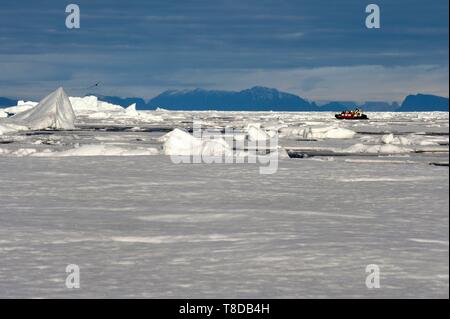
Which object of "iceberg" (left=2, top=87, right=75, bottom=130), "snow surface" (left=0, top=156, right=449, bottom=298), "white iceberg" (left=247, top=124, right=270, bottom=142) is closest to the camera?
"snow surface" (left=0, top=156, right=449, bottom=298)

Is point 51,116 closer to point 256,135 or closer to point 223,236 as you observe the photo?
point 256,135

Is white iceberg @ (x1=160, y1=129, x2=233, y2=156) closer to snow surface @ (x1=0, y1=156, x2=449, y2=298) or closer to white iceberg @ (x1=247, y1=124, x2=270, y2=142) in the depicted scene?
snow surface @ (x1=0, y1=156, x2=449, y2=298)

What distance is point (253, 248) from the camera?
716 centimetres

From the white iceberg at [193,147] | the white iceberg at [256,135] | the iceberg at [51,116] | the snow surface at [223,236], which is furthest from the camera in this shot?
the iceberg at [51,116]

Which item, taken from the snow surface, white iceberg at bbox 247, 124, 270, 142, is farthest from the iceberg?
the snow surface

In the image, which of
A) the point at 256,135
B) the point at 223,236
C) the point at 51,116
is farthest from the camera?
Answer: the point at 51,116

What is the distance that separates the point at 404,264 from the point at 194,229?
273 cm

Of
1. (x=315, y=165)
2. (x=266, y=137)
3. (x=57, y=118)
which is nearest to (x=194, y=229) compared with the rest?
(x=315, y=165)

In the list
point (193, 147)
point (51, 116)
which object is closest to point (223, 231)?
point (193, 147)

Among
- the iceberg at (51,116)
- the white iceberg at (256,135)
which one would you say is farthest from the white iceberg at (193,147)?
the iceberg at (51,116)

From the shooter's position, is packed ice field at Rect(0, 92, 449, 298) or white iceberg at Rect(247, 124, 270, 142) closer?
packed ice field at Rect(0, 92, 449, 298)

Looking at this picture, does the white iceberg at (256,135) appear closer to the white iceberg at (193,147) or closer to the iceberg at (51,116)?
the white iceberg at (193,147)

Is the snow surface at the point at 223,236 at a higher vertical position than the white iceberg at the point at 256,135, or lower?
lower

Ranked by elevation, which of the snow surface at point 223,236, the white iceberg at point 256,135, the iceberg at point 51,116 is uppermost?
the iceberg at point 51,116
